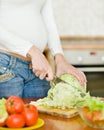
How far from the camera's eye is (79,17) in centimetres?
343

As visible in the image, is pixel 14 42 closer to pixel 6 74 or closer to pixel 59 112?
pixel 6 74

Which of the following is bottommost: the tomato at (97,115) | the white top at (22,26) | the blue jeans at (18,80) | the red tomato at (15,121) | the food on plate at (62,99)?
the red tomato at (15,121)

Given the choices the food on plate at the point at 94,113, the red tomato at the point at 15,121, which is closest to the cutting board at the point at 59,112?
the food on plate at the point at 94,113

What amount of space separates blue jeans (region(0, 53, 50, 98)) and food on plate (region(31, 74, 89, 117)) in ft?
0.66

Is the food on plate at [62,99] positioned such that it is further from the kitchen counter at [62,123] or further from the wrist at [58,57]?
the wrist at [58,57]

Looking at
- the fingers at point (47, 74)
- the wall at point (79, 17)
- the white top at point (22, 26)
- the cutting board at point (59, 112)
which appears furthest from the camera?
the wall at point (79, 17)

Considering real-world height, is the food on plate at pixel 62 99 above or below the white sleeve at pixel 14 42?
below

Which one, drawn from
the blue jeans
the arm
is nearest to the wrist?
the arm

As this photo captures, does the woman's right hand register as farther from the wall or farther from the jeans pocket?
the wall

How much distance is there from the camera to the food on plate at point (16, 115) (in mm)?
1206

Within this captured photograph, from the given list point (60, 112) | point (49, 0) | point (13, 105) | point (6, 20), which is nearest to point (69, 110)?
point (60, 112)

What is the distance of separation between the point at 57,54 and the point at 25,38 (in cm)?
18

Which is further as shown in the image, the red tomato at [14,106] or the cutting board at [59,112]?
the cutting board at [59,112]

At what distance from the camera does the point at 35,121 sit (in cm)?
126
